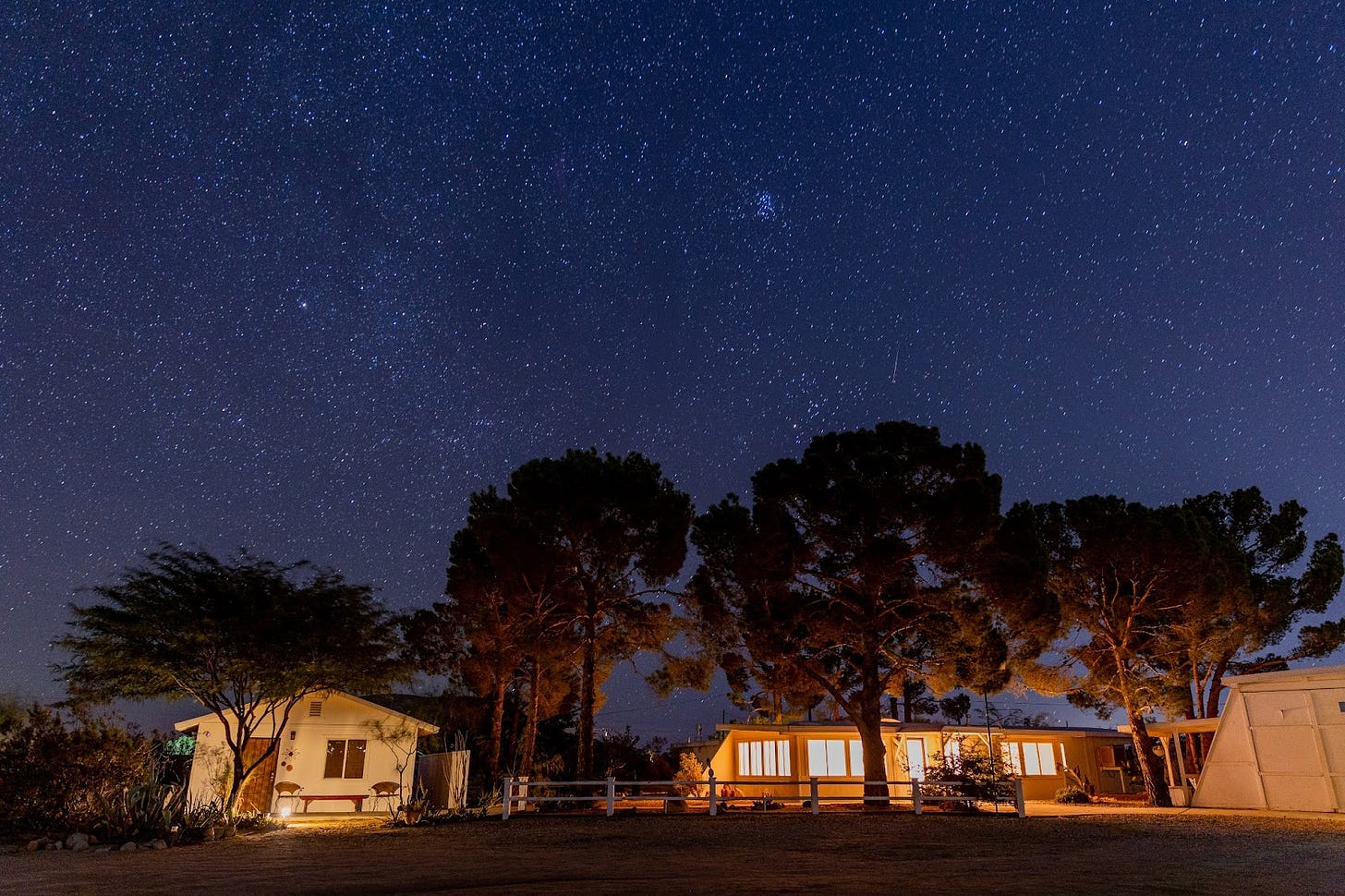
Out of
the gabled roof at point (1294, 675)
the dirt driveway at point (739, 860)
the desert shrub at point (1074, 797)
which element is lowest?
the dirt driveway at point (739, 860)


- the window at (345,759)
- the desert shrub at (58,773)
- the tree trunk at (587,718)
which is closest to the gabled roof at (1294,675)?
the tree trunk at (587,718)

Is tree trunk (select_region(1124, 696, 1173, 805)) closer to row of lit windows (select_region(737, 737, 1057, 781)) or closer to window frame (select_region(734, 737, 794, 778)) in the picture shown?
row of lit windows (select_region(737, 737, 1057, 781))

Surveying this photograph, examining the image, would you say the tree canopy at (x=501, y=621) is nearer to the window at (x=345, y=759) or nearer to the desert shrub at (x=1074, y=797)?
the window at (x=345, y=759)

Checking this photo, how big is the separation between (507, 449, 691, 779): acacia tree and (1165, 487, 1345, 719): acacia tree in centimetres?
1496

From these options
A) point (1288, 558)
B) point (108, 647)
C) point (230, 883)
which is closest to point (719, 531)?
point (108, 647)

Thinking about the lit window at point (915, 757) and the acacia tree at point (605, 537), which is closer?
the acacia tree at point (605, 537)

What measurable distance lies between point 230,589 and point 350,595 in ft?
8.07

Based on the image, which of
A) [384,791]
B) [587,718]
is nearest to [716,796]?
[587,718]

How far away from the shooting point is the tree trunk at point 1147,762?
22.9 m

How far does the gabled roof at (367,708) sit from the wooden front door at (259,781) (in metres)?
1.00

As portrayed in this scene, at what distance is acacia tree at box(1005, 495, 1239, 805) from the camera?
23.7 metres

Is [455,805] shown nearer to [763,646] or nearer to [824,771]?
[763,646]

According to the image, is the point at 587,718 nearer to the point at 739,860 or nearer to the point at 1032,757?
the point at 739,860

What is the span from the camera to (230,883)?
865 cm
